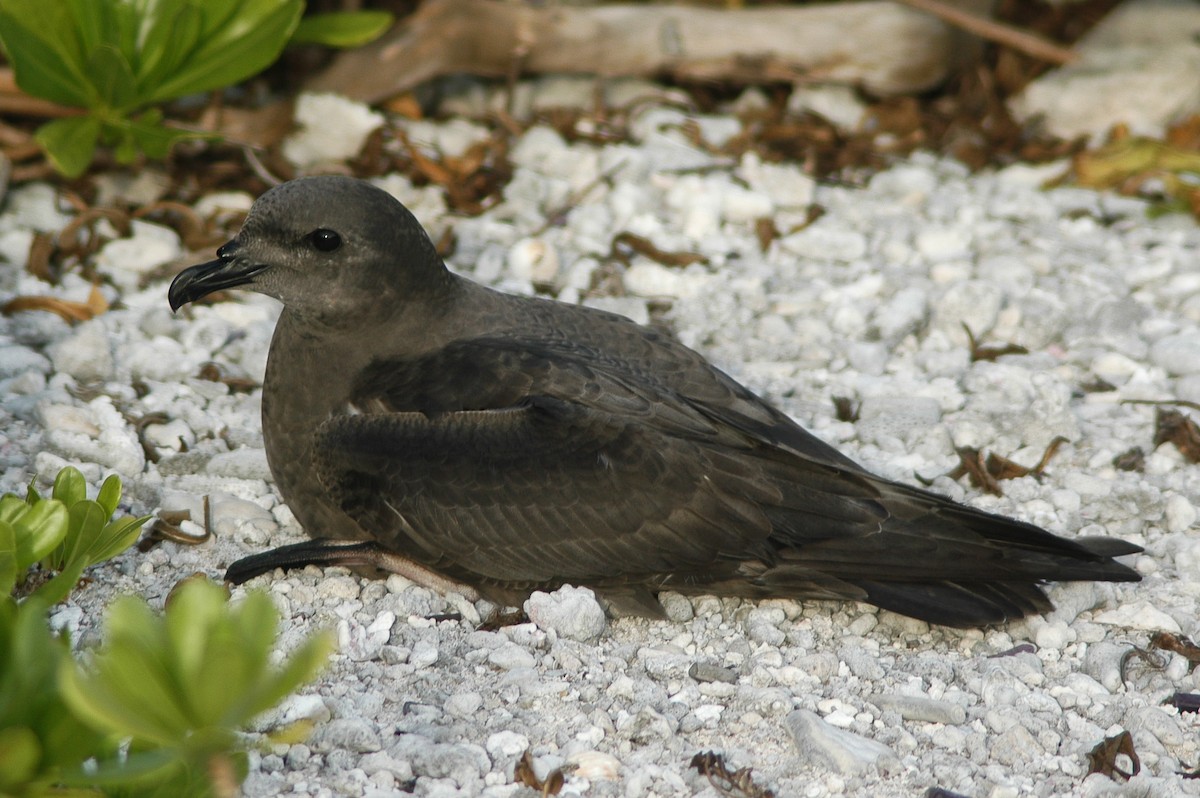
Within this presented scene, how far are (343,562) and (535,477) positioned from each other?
0.58 meters

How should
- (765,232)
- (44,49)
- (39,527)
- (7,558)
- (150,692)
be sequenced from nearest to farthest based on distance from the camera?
1. (150,692)
2. (7,558)
3. (39,527)
4. (44,49)
5. (765,232)

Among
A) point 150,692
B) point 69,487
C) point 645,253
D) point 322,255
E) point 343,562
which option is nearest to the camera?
point 150,692

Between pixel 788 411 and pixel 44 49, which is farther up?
pixel 44 49

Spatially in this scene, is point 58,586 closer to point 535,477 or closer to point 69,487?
point 69,487

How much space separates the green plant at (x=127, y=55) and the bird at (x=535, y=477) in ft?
5.05

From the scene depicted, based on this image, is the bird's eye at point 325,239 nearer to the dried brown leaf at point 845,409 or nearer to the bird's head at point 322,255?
the bird's head at point 322,255

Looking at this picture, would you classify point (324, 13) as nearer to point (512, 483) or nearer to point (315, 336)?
point (315, 336)

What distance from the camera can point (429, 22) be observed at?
6.29 m

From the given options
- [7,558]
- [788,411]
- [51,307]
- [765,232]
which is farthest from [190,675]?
[765,232]

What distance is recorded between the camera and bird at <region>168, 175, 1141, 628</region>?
12.3 ft

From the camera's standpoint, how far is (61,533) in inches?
127

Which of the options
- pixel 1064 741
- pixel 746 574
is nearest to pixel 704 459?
pixel 746 574

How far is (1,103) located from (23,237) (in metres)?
0.60

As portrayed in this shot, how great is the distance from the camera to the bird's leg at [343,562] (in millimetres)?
3785
